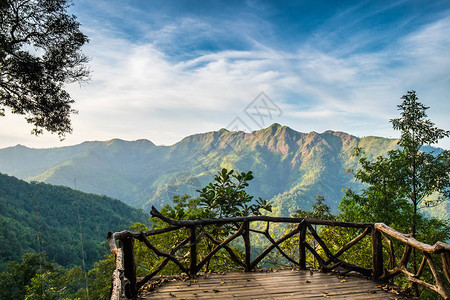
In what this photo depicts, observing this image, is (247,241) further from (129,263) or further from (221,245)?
(129,263)

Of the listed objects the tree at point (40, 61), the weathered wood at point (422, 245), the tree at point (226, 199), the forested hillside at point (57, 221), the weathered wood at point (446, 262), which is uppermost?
the tree at point (40, 61)

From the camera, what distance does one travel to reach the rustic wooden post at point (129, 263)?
3.12 metres

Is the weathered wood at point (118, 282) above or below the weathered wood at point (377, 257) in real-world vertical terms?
above

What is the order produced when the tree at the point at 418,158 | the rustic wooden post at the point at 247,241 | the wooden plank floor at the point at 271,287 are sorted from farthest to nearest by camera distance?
the tree at the point at 418,158 → the rustic wooden post at the point at 247,241 → the wooden plank floor at the point at 271,287

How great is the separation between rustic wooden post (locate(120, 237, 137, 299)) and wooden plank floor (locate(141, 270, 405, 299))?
203mm

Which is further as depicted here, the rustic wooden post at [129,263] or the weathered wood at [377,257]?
the weathered wood at [377,257]

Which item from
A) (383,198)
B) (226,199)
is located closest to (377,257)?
(226,199)

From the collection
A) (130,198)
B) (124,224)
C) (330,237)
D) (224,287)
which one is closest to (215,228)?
(224,287)

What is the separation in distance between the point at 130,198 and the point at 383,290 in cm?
19137

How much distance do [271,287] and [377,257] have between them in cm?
164

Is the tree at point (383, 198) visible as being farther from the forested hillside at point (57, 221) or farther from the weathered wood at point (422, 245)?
the forested hillside at point (57, 221)

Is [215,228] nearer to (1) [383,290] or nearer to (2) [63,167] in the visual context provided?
(1) [383,290]

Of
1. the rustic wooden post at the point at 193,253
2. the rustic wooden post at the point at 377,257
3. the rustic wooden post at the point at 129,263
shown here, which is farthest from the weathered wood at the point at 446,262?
the rustic wooden post at the point at 129,263

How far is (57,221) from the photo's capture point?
55125 millimetres
